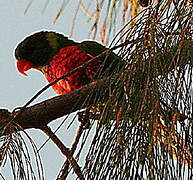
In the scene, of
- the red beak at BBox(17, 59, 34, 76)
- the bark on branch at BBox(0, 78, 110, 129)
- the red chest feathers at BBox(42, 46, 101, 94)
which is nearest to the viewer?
the bark on branch at BBox(0, 78, 110, 129)

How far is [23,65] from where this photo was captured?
2.12 meters

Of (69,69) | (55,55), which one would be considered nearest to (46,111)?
(69,69)

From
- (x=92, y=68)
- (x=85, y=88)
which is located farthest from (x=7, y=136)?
(x=92, y=68)

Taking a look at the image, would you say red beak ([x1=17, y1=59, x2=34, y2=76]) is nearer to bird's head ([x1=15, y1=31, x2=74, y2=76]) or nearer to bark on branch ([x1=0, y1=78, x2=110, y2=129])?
bird's head ([x1=15, y1=31, x2=74, y2=76])

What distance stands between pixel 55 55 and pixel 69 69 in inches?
9.2

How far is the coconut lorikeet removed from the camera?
1.89 metres

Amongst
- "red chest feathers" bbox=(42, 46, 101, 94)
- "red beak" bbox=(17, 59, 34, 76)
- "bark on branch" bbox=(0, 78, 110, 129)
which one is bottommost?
"bark on branch" bbox=(0, 78, 110, 129)

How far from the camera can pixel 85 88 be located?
938 mm

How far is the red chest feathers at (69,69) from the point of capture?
1.82m

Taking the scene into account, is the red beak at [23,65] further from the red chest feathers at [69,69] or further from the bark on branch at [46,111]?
the bark on branch at [46,111]

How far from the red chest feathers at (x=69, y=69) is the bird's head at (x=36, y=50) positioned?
5 cm

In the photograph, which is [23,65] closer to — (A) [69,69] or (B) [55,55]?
(B) [55,55]

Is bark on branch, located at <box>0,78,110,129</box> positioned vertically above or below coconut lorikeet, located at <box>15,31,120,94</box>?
below

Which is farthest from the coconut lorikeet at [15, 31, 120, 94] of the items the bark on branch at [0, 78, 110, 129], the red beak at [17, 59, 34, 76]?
the bark on branch at [0, 78, 110, 129]
